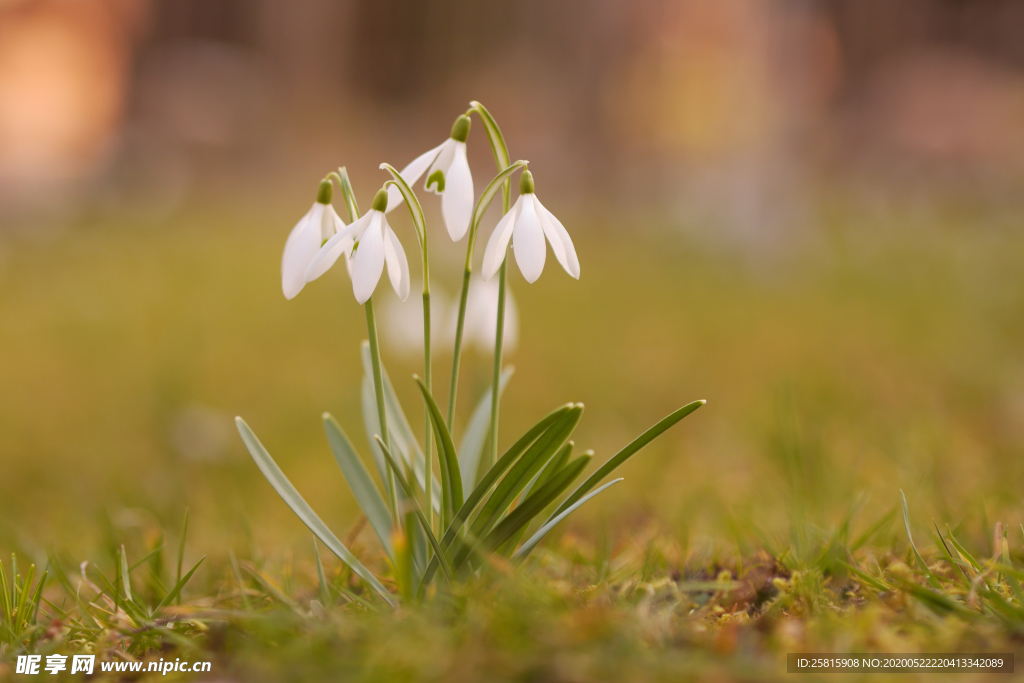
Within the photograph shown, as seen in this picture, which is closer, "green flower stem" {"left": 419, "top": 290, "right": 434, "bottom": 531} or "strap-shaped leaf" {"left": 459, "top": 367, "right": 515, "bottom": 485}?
"green flower stem" {"left": 419, "top": 290, "right": 434, "bottom": 531}

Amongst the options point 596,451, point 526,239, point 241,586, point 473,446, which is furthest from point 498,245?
point 596,451

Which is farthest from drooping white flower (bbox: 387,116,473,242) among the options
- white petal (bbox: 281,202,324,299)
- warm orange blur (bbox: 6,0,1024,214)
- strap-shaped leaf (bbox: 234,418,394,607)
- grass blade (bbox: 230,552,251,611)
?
warm orange blur (bbox: 6,0,1024,214)

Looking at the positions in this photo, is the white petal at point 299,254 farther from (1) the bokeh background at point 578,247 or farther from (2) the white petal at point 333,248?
(1) the bokeh background at point 578,247

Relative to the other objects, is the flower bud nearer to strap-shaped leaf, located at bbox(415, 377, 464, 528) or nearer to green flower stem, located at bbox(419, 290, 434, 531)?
green flower stem, located at bbox(419, 290, 434, 531)

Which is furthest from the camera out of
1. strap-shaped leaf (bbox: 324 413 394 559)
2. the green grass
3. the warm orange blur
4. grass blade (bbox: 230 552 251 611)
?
the warm orange blur

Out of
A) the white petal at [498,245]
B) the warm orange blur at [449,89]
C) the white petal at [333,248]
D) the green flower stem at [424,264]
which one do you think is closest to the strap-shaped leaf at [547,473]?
the green flower stem at [424,264]

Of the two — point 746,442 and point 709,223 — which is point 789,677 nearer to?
point 746,442

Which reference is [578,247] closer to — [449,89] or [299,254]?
[299,254]

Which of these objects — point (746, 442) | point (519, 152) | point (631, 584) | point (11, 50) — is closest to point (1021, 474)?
point (746, 442)
